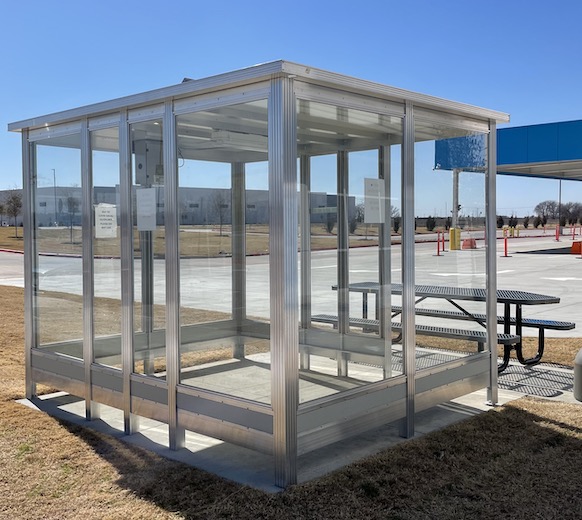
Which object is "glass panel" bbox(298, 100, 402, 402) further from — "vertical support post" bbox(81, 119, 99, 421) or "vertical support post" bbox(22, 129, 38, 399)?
"vertical support post" bbox(22, 129, 38, 399)

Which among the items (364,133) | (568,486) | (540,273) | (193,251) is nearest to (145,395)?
(193,251)

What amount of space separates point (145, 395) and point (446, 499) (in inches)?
92.6

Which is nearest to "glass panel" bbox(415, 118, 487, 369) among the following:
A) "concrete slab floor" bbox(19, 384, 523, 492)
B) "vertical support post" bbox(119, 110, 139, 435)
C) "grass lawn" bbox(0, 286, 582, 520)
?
"concrete slab floor" bbox(19, 384, 523, 492)

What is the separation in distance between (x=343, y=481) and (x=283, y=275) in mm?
1370

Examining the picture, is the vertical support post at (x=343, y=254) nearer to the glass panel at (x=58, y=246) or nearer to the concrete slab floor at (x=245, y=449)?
the concrete slab floor at (x=245, y=449)

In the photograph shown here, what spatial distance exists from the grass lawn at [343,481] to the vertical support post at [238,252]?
1277 mm

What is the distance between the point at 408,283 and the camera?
5.14 m

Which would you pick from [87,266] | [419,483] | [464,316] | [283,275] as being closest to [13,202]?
[87,266]

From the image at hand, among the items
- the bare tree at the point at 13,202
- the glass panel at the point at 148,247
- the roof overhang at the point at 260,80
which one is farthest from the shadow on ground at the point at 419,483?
the bare tree at the point at 13,202

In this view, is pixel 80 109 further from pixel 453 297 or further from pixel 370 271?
pixel 453 297

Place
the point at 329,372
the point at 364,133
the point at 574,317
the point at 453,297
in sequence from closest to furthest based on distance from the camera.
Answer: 1. the point at 329,372
2. the point at 364,133
3. the point at 453,297
4. the point at 574,317

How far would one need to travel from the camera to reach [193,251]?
5.27 meters

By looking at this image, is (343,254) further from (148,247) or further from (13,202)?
(13,202)

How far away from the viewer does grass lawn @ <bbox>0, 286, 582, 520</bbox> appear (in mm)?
3854
